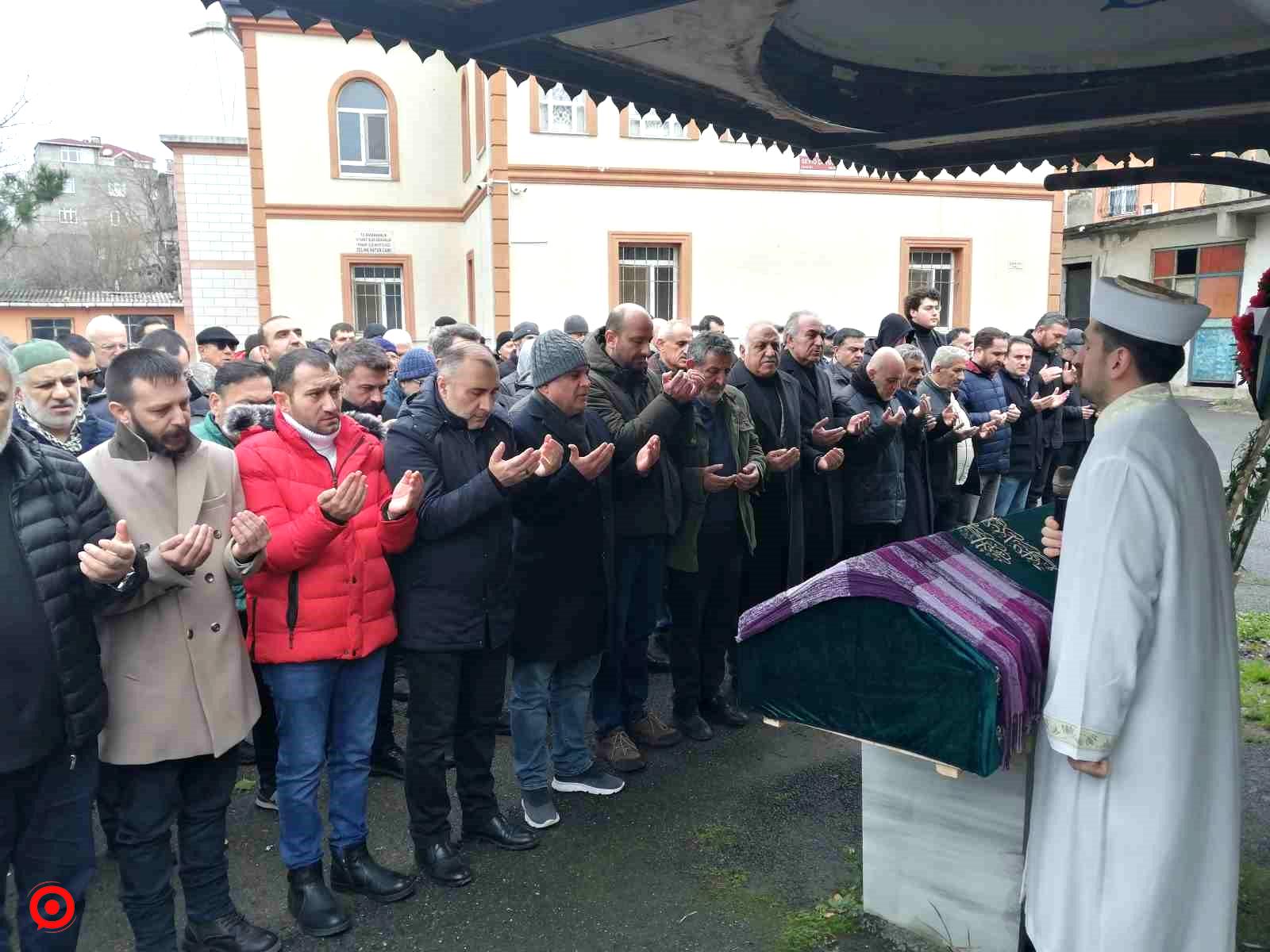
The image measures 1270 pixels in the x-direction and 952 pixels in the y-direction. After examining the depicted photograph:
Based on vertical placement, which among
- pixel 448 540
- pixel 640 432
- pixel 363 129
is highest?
pixel 363 129

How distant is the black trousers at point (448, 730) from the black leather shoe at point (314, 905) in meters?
0.42

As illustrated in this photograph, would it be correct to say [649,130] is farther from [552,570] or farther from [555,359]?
[552,570]

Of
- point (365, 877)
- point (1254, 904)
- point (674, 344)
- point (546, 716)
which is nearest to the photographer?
point (1254, 904)

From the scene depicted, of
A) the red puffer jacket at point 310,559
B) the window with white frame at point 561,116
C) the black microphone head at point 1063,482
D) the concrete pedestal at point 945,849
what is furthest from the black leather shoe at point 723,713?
the window with white frame at point 561,116

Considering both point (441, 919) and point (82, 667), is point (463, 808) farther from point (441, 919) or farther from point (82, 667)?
point (82, 667)

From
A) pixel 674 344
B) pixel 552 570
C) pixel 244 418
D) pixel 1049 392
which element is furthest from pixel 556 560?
pixel 1049 392

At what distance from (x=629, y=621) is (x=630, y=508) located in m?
0.61

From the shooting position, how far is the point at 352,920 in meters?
3.51

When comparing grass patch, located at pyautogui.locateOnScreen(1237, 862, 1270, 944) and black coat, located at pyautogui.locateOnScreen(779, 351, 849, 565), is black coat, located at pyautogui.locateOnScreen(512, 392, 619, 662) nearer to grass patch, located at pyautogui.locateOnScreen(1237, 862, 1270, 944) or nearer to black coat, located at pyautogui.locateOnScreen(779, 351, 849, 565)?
black coat, located at pyautogui.locateOnScreen(779, 351, 849, 565)

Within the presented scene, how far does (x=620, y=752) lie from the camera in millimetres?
4762

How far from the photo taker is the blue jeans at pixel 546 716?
4168 mm

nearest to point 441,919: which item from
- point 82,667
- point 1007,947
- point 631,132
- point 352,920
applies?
point 352,920

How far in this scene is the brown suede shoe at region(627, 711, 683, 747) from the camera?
5008 millimetres

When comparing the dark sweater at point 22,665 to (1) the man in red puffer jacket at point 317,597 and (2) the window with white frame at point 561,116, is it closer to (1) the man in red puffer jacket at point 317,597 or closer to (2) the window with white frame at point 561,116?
(1) the man in red puffer jacket at point 317,597
